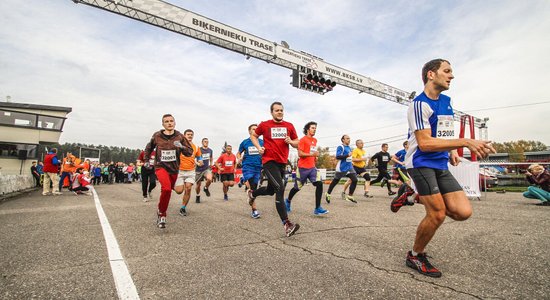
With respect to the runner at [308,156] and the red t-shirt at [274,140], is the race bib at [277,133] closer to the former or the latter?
the red t-shirt at [274,140]

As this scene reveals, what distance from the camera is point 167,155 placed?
4.98 meters

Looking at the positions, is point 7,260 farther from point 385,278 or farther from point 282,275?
point 385,278

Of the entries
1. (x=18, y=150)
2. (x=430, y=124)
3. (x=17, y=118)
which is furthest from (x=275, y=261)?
(x=17, y=118)

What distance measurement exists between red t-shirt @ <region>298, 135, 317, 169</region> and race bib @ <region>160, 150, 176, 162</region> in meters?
2.88

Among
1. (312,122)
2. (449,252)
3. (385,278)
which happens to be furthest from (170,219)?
(449,252)

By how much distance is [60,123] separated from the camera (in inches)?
789

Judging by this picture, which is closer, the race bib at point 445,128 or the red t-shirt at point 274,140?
the race bib at point 445,128

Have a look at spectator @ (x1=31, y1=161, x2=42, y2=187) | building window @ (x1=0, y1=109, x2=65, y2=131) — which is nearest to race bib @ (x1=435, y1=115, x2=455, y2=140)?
spectator @ (x1=31, y1=161, x2=42, y2=187)

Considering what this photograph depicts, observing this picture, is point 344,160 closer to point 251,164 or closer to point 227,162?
point 251,164

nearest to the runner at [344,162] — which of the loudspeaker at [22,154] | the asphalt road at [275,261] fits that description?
the asphalt road at [275,261]

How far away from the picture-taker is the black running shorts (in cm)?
260

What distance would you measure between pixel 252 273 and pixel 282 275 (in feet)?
0.88

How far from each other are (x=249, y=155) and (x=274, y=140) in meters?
2.74

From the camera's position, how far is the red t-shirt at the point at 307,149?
655 cm
